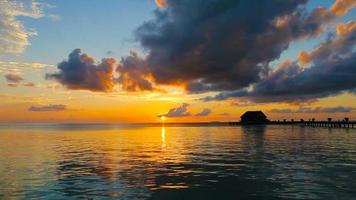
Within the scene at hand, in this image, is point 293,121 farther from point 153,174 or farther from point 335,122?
point 153,174

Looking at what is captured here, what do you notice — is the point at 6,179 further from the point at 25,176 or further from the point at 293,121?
the point at 293,121

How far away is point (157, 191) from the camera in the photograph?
20.0m

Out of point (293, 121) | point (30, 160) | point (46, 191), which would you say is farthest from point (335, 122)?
point (46, 191)

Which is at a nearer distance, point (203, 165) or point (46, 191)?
point (46, 191)

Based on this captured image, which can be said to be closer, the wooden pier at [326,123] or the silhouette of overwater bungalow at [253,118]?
the wooden pier at [326,123]

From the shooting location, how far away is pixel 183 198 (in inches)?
720

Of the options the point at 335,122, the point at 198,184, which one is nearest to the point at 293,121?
the point at 335,122

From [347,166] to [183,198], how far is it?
17.5m

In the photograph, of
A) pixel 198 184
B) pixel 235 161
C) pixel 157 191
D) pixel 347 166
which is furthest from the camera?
pixel 235 161

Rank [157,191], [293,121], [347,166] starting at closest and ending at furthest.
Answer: [157,191]
[347,166]
[293,121]

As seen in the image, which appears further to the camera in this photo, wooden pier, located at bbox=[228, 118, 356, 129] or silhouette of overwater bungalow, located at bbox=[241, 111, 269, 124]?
silhouette of overwater bungalow, located at bbox=[241, 111, 269, 124]

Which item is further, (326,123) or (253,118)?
(253,118)

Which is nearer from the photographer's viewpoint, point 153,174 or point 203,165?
point 153,174

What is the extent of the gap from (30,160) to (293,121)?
548ft
